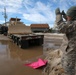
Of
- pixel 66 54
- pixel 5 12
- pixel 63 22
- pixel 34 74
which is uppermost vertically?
pixel 5 12

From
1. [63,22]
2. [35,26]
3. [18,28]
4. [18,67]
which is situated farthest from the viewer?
[35,26]

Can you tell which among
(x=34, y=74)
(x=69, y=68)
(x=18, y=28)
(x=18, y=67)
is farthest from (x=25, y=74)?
(x=18, y=28)

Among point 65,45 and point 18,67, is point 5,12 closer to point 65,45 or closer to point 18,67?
point 18,67

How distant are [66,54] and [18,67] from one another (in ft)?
13.3

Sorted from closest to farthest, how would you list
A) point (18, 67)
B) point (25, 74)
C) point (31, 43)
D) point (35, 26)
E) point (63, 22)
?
1. point (63, 22)
2. point (25, 74)
3. point (18, 67)
4. point (31, 43)
5. point (35, 26)

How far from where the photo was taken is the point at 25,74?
5.66 metres

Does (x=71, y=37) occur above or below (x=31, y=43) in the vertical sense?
above

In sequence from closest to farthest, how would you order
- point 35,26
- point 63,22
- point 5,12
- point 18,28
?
point 63,22
point 18,28
point 5,12
point 35,26

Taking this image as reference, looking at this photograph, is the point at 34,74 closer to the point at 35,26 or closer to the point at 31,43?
the point at 31,43

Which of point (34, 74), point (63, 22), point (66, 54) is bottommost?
point (34, 74)

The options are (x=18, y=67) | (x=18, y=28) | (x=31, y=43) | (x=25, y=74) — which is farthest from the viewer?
(x=18, y=28)

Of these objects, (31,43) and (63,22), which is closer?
(63,22)

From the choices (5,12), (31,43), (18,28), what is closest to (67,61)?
(31,43)

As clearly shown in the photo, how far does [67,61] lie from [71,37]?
436 millimetres
